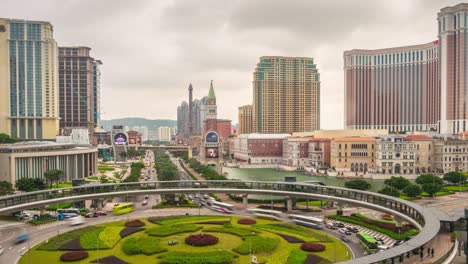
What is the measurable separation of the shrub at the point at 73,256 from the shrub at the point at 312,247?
13.8m

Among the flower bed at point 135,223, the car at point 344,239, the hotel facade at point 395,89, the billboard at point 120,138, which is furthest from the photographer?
the hotel facade at point 395,89

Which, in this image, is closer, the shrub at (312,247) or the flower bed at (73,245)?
the shrub at (312,247)

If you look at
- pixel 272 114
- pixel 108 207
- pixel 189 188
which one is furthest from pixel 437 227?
pixel 272 114

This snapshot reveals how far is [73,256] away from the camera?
23.1 metres

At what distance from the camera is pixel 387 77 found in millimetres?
132000

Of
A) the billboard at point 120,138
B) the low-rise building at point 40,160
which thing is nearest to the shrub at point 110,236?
the low-rise building at point 40,160

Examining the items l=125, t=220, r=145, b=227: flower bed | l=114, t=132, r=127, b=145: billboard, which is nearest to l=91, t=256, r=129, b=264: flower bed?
l=125, t=220, r=145, b=227: flower bed

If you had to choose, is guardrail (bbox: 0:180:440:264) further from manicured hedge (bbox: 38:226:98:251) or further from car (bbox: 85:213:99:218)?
manicured hedge (bbox: 38:226:98:251)

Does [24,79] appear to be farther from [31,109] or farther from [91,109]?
[91,109]

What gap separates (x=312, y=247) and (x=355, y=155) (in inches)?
2361

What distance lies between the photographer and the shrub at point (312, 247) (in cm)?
2442

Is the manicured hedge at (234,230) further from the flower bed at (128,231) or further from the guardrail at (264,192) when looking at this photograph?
the guardrail at (264,192)

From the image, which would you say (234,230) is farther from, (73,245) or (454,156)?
(454,156)

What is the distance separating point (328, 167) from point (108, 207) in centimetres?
6013
